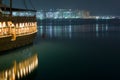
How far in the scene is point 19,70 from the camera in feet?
73.4

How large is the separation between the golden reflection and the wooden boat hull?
397 cm

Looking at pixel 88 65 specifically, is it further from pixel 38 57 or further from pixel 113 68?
pixel 38 57

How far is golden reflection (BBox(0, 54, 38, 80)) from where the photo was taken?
66.2 ft

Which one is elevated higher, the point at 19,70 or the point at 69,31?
the point at 69,31

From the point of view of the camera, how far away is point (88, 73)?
2234 centimetres

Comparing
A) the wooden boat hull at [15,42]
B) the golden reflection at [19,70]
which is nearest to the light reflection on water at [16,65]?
the golden reflection at [19,70]

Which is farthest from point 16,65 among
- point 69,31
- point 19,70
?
point 69,31

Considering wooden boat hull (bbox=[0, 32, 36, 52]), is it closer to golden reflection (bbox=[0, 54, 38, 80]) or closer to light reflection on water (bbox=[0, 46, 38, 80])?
light reflection on water (bbox=[0, 46, 38, 80])

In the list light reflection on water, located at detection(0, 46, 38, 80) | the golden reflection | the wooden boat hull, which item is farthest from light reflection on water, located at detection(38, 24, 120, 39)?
the golden reflection

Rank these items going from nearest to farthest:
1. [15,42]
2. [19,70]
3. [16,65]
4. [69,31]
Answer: [19,70]
[16,65]
[15,42]
[69,31]

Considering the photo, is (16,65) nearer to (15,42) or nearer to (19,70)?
(19,70)

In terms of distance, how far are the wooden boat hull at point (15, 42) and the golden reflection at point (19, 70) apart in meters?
3.97

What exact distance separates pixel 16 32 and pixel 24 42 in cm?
280

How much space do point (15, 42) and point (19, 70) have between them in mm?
11319
